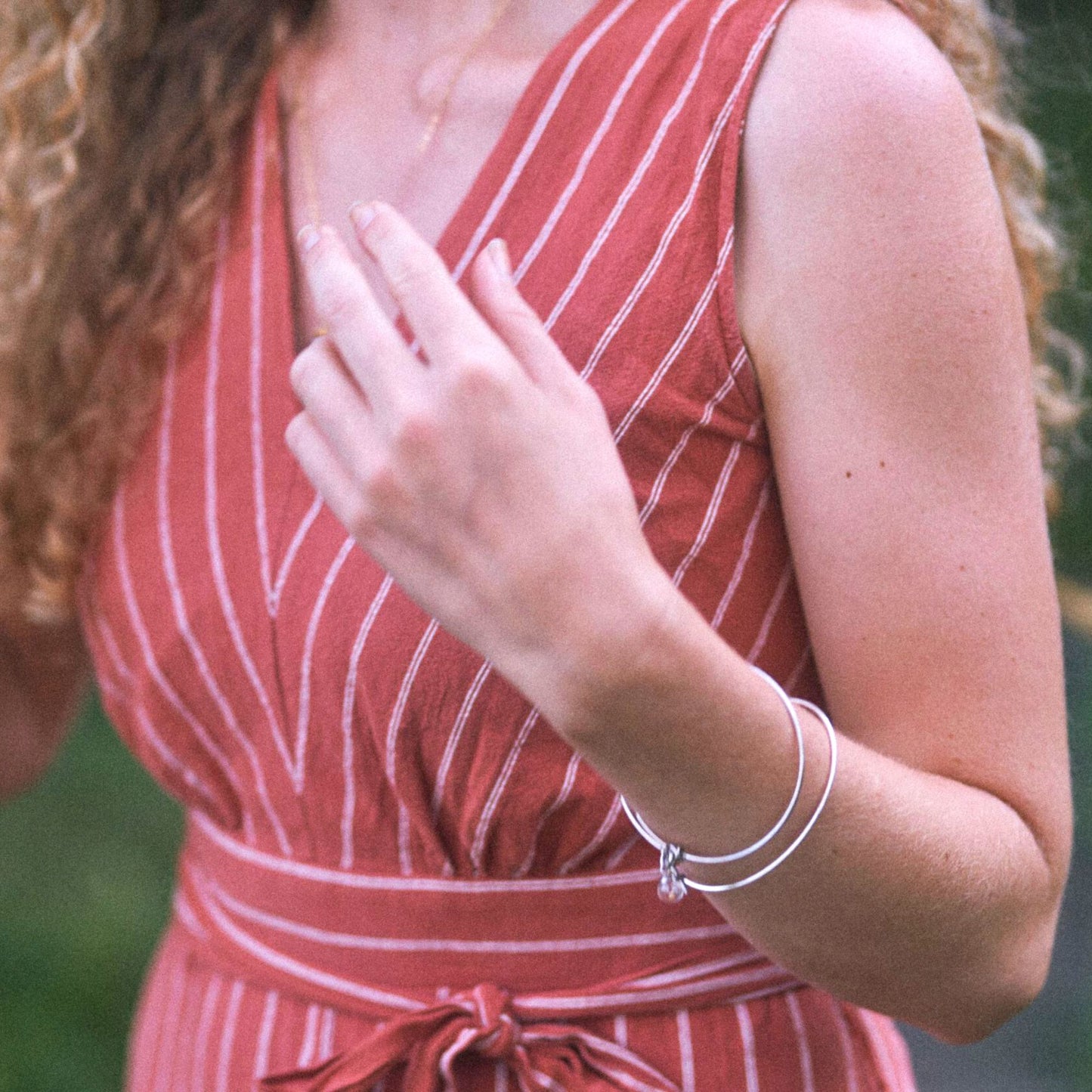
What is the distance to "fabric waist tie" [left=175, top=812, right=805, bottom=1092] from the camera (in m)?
1.04

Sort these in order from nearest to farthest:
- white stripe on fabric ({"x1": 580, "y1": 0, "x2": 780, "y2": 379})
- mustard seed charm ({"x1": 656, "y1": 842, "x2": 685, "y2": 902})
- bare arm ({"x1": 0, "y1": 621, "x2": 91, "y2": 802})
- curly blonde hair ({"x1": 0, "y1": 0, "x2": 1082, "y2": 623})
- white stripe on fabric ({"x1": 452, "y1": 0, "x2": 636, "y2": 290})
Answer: mustard seed charm ({"x1": 656, "y1": 842, "x2": 685, "y2": 902}) < white stripe on fabric ({"x1": 580, "y1": 0, "x2": 780, "y2": 379}) < white stripe on fabric ({"x1": 452, "y1": 0, "x2": 636, "y2": 290}) < curly blonde hair ({"x1": 0, "y1": 0, "x2": 1082, "y2": 623}) < bare arm ({"x1": 0, "y1": 621, "x2": 91, "y2": 802})

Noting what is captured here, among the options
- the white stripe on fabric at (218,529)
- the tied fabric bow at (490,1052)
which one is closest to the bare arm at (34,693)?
the white stripe on fabric at (218,529)

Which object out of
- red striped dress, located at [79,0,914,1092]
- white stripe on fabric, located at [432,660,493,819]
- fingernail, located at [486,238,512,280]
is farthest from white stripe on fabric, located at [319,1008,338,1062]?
fingernail, located at [486,238,512,280]

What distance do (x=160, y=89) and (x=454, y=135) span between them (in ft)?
1.28

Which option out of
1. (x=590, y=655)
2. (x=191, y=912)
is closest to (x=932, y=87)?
(x=590, y=655)

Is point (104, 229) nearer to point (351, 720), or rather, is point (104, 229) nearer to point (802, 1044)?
point (351, 720)

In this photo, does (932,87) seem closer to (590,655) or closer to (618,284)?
(618,284)

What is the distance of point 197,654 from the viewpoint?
43.9 inches

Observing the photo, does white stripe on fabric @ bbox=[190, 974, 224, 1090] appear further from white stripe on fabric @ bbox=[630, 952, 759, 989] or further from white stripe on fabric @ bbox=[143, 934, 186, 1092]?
white stripe on fabric @ bbox=[630, 952, 759, 989]

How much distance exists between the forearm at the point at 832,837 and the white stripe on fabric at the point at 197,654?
0.42 metres

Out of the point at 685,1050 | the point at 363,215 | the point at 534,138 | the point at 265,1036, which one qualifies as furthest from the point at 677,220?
the point at 265,1036

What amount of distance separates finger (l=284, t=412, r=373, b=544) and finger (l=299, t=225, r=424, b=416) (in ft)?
0.16

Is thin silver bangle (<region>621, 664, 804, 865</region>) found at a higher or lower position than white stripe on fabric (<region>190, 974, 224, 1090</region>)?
higher

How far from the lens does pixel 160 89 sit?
1.37 meters
